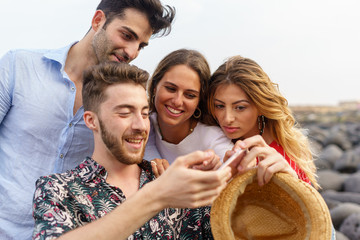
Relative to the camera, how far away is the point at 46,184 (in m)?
2.39

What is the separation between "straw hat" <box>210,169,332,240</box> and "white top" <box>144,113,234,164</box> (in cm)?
109

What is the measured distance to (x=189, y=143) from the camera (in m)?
3.84

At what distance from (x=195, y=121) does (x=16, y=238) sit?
199cm

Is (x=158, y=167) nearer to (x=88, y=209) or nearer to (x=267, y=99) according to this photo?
(x=88, y=209)

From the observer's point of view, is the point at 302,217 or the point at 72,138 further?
the point at 72,138

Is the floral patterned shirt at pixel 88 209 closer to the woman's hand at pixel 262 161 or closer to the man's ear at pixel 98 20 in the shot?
the woman's hand at pixel 262 161

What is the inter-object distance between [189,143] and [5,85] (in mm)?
1788

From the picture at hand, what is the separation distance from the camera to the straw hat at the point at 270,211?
90.4 inches

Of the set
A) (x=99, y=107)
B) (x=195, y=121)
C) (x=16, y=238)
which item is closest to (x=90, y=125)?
(x=99, y=107)

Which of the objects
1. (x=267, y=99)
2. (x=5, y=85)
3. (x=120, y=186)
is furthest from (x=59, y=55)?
(x=267, y=99)

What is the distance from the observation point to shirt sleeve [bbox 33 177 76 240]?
7.06ft

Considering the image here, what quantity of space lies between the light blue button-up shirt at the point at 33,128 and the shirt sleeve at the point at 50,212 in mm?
1001

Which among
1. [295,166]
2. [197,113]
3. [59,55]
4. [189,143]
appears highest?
[59,55]

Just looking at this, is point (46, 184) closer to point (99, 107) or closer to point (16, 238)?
point (99, 107)
